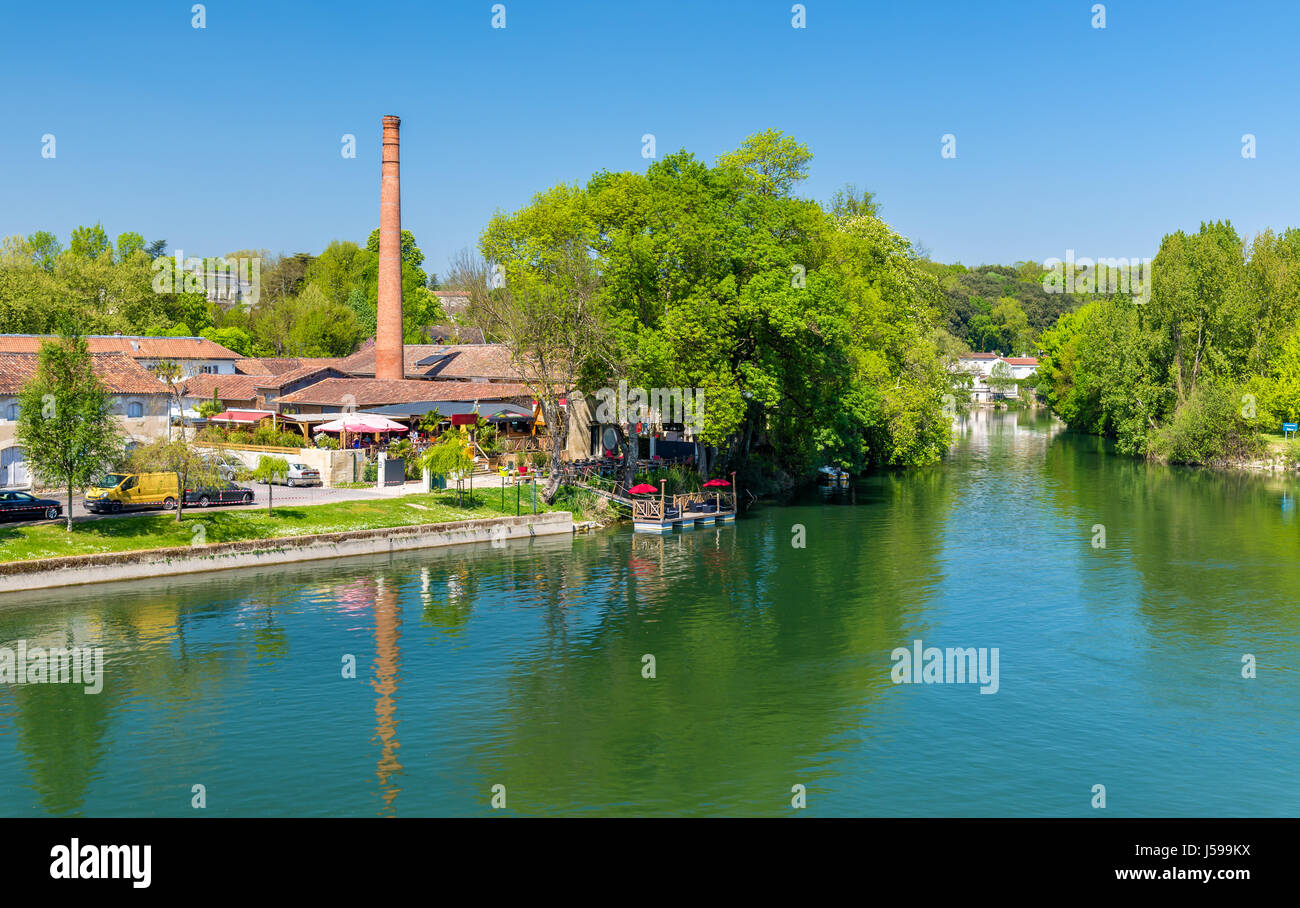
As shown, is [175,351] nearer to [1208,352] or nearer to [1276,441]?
[1208,352]

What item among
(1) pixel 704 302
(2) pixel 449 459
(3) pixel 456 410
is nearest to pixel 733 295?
(1) pixel 704 302

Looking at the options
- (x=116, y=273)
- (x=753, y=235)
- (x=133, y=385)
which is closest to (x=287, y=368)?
(x=116, y=273)

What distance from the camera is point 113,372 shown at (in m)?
67.1

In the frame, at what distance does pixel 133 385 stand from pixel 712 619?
44.8 m

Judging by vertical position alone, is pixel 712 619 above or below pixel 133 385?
below

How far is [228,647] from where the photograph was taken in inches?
1435

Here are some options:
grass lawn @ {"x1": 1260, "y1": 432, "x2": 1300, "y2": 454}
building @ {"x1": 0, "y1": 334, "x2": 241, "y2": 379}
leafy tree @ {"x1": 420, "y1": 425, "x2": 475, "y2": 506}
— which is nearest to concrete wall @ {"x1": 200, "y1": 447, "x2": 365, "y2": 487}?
leafy tree @ {"x1": 420, "y1": 425, "x2": 475, "y2": 506}

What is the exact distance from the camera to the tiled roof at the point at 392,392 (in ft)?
262

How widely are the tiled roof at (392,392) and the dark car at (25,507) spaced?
3244 cm

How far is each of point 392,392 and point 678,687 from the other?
54154 millimetres

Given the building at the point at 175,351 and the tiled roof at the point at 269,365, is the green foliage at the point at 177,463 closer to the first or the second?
the building at the point at 175,351

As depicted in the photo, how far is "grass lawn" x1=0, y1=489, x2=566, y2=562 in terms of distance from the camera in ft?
149
